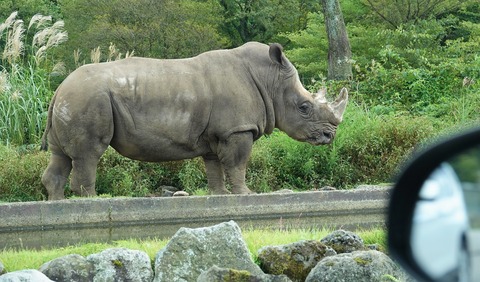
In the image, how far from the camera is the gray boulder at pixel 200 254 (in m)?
5.73

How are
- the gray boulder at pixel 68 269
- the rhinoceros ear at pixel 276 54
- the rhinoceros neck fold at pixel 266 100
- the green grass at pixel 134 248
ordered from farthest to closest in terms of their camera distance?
the rhinoceros ear at pixel 276 54, the rhinoceros neck fold at pixel 266 100, the green grass at pixel 134 248, the gray boulder at pixel 68 269

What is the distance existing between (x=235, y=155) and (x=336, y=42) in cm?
1348

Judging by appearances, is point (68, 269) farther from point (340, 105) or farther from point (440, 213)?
point (340, 105)

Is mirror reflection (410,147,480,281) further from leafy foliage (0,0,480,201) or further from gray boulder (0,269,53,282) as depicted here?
leafy foliage (0,0,480,201)

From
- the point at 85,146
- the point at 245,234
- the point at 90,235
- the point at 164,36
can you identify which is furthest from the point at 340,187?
the point at 164,36

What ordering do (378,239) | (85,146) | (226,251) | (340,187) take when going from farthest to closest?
(340,187) → (85,146) → (378,239) → (226,251)

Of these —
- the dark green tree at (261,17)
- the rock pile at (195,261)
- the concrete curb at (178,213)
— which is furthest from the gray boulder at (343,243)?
the dark green tree at (261,17)

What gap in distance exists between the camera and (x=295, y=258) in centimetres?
575

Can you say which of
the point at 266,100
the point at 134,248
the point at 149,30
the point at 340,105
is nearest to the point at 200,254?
the point at 134,248

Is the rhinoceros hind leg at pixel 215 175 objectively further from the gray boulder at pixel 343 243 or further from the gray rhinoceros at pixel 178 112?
the gray boulder at pixel 343 243

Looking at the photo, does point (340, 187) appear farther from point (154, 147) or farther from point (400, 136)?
point (154, 147)

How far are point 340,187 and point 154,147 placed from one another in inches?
125

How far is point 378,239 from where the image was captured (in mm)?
6566

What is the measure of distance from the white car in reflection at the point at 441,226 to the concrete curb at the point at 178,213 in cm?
664
